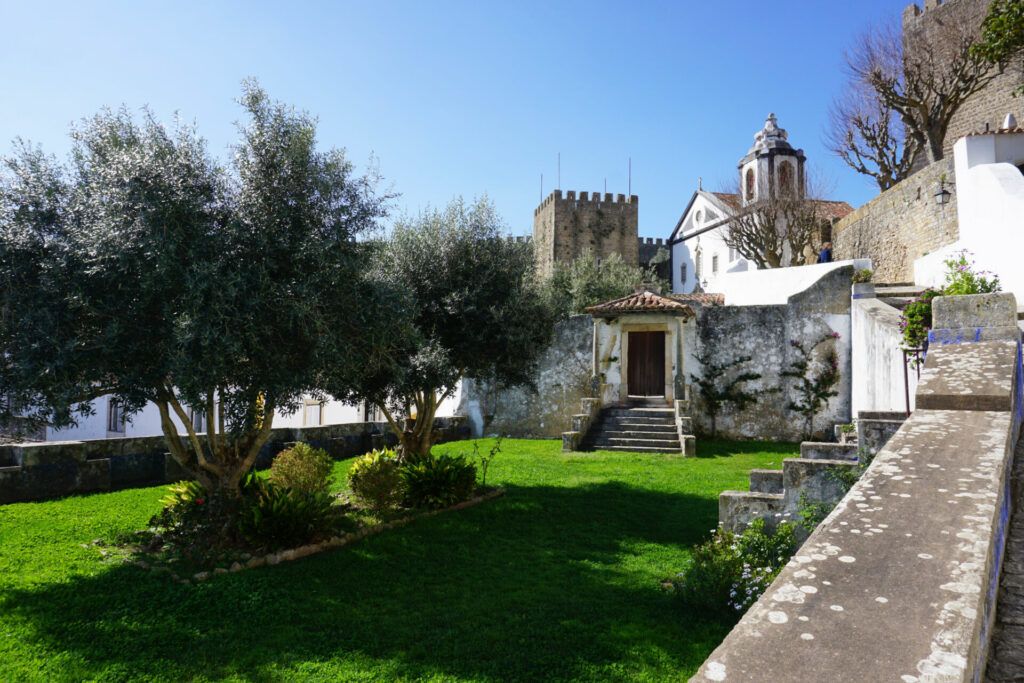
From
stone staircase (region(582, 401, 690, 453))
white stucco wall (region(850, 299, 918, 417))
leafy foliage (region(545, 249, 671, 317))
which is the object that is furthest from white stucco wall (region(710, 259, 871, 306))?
leafy foliage (region(545, 249, 671, 317))

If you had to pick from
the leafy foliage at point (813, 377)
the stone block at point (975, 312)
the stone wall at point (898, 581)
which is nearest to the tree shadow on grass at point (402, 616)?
the stone wall at point (898, 581)

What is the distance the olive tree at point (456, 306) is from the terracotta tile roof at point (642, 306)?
6.45 metres

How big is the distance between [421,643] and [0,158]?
22.1 ft

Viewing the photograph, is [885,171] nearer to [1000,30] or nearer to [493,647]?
[1000,30]

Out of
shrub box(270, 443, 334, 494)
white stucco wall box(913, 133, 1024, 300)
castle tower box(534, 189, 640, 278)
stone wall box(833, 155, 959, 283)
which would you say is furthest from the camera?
castle tower box(534, 189, 640, 278)

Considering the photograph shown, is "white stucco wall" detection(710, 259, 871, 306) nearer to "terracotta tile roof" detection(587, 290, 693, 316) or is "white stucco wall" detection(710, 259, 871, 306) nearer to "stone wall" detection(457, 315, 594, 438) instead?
"terracotta tile roof" detection(587, 290, 693, 316)

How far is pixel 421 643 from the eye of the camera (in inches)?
206

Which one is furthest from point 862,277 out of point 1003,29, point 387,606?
point 387,606

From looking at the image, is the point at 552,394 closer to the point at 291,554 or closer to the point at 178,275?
the point at 291,554

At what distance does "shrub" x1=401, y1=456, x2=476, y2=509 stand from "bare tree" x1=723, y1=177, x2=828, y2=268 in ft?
65.6

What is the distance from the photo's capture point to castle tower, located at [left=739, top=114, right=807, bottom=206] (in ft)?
98.0

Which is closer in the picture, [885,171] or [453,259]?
[453,259]

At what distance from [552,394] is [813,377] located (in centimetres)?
686

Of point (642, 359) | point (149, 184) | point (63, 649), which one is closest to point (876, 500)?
point (63, 649)
